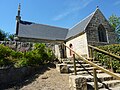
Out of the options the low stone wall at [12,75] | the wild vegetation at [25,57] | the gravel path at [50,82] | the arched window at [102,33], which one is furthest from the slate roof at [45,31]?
the gravel path at [50,82]

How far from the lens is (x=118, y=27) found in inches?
1216

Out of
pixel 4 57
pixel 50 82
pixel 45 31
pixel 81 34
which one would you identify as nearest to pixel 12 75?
pixel 4 57

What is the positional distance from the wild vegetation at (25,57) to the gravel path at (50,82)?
1259 mm

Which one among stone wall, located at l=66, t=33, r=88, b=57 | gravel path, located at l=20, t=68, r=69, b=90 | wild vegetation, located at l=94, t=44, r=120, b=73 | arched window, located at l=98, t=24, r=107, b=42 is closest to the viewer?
gravel path, located at l=20, t=68, r=69, b=90

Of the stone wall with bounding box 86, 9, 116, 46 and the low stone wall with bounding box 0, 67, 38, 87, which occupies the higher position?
the stone wall with bounding box 86, 9, 116, 46

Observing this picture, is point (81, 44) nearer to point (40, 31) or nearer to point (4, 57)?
point (40, 31)

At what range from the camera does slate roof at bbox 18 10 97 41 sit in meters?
17.4

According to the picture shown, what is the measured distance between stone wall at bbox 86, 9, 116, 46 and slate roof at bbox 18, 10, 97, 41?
84cm

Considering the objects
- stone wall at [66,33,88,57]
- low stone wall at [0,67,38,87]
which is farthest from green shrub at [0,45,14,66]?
stone wall at [66,33,88,57]

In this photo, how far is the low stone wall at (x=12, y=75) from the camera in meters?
6.11

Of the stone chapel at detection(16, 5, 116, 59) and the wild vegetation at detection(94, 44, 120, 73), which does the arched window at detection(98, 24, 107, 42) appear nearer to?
the stone chapel at detection(16, 5, 116, 59)

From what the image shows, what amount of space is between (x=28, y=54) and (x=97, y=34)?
10.6 metres

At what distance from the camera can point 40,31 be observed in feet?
64.5

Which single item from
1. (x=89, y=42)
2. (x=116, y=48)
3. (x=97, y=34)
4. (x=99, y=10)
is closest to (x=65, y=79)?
(x=116, y=48)
